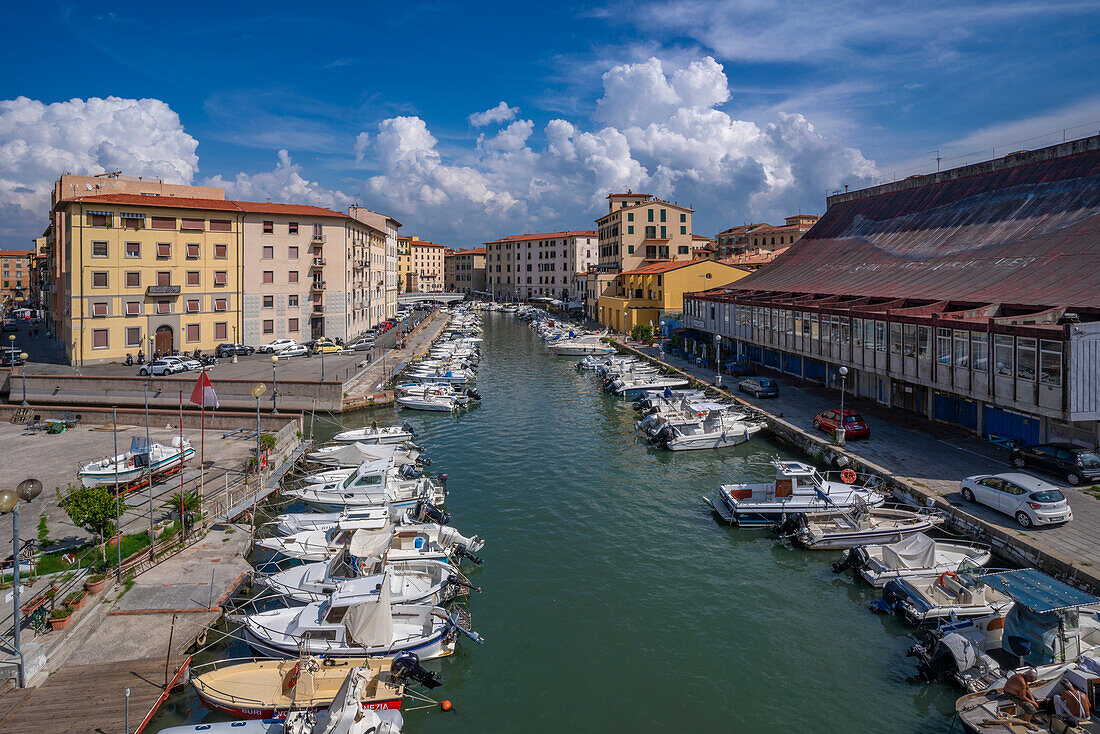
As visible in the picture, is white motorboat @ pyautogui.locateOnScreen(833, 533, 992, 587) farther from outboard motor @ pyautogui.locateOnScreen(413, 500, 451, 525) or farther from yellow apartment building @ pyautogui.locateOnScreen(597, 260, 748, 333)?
yellow apartment building @ pyautogui.locateOnScreen(597, 260, 748, 333)

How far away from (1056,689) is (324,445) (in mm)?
30373

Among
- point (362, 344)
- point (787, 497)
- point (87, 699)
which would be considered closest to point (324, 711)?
point (87, 699)

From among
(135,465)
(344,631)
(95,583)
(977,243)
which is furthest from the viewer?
(977,243)

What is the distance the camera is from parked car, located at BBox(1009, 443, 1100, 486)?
879 inches

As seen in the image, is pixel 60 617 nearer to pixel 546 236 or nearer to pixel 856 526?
pixel 856 526

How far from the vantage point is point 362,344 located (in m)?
64.8

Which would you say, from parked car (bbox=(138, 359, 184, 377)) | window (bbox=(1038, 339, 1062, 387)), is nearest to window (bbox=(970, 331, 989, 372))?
window (bbox=(1038, 339, 1062, 387))

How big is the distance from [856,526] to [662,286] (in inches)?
2126

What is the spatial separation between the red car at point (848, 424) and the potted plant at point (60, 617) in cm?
2819

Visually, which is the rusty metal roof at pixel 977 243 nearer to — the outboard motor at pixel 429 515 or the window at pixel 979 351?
the window at pixel 979 351

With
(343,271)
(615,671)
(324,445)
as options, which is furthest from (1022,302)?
(343,271)

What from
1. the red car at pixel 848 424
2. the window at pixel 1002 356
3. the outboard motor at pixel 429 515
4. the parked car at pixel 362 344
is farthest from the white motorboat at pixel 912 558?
the parked car at pixel 362 344

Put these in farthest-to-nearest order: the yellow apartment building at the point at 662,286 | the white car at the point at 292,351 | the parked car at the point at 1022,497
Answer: the yellow apartment building at the point at 662,286 < the white car at the point at 292,351 < the parked car at the point at 1022,497

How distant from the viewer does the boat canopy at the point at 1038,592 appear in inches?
546
